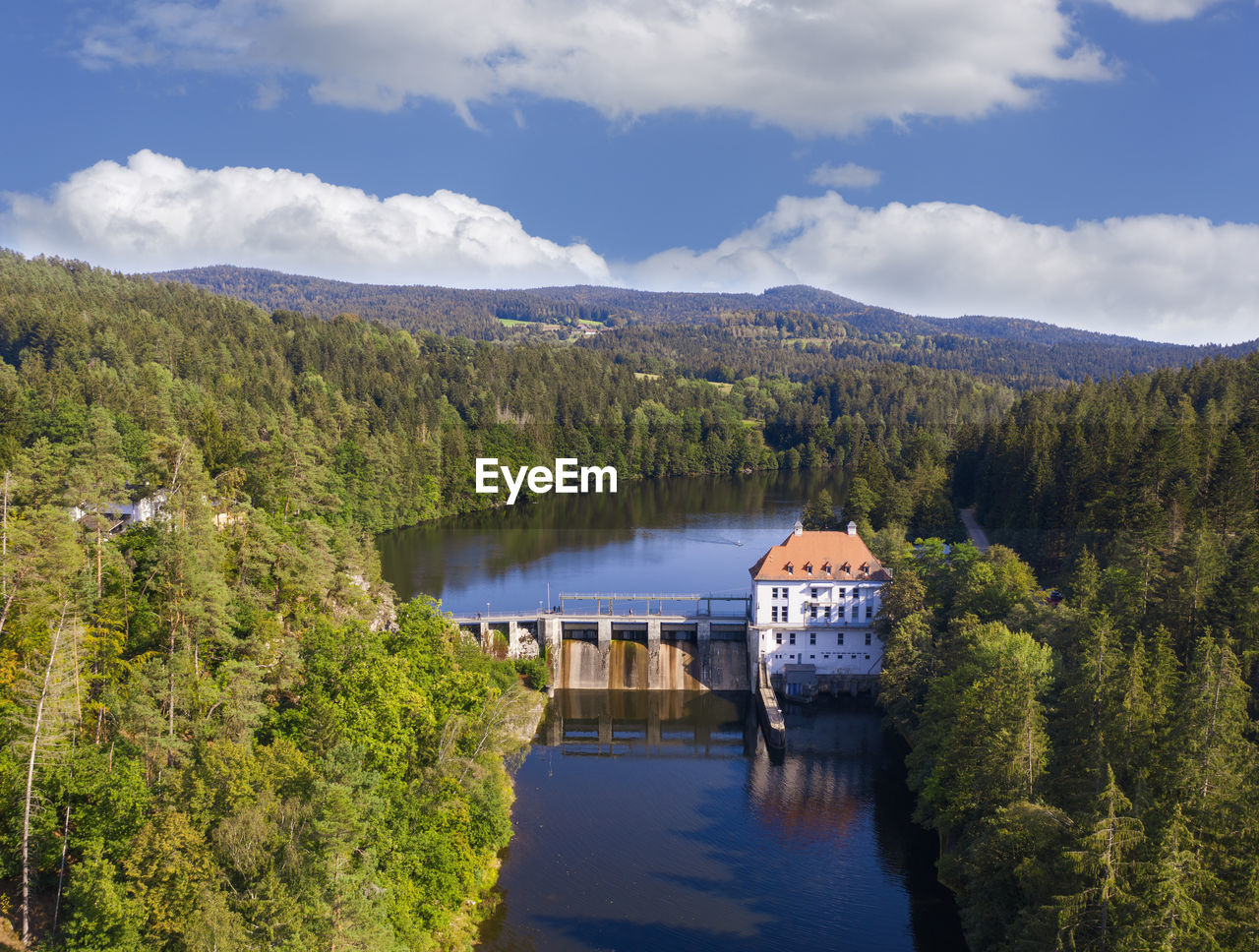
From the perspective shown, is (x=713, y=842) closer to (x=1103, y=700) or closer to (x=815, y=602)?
(x=1103, y=700)

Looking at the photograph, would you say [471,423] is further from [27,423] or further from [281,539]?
[281,539]

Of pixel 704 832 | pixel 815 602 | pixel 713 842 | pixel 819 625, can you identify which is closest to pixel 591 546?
pixel 815 602

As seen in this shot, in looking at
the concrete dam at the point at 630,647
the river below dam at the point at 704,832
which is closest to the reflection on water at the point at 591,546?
the river below dam at the point at 704,832

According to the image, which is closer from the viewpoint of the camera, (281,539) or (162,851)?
(162,851)

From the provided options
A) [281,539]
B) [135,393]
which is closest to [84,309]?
[135,393]

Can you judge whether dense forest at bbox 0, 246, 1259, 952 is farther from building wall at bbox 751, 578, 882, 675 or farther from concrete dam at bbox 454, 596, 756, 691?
concrete dam at bbox 454, 596, 756, 691
